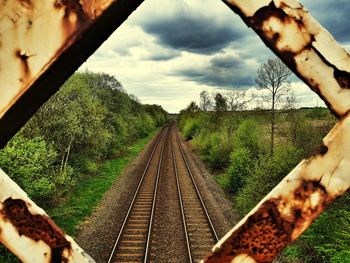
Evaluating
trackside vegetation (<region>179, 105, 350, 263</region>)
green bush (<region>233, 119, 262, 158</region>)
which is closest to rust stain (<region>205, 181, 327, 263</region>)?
trackside vegetation (<region>179, 105, 350, 263</region>)

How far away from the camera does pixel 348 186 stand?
949 millimetres

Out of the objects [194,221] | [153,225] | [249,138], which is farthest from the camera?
[249,138]

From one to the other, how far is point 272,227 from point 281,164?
1543 centimetres

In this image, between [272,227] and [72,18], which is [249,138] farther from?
[72,18]

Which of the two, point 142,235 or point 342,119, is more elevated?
point 342,119

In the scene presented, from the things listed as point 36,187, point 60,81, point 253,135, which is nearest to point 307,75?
point 60,81

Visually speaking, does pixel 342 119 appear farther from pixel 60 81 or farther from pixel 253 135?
pixel 253 135

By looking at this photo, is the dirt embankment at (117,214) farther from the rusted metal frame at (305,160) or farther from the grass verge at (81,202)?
the rusted metal frame at (305,160)

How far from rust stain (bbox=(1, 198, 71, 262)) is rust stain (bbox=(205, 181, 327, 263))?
0.41 m

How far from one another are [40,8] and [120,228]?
1550cm

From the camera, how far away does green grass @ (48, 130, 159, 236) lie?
16.3 meters

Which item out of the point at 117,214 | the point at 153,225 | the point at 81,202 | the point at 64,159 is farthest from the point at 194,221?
the point at 64,159

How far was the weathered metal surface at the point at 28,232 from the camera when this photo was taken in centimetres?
94

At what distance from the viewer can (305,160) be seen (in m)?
0.95
